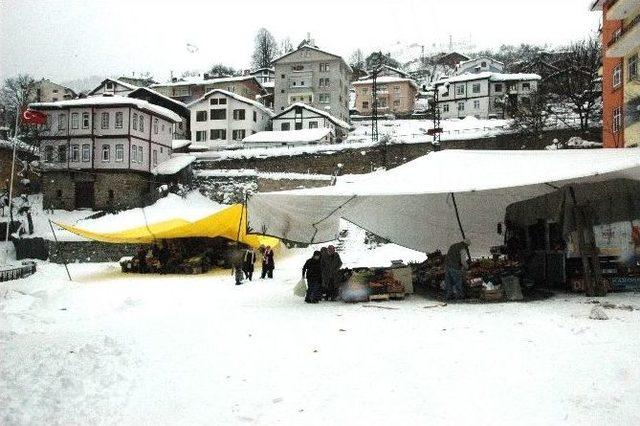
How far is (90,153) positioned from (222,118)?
1581cm

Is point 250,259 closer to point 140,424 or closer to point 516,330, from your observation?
point 516,330

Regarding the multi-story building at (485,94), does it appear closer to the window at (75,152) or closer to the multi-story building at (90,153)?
the multi-story building at (90,153)

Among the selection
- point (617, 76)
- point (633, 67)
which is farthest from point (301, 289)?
point (617, 76)

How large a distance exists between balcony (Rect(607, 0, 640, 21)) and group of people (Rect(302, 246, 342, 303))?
22.9m

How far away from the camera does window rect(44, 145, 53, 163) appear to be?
39.6 metres

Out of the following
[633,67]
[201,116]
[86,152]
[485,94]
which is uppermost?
[485,94]

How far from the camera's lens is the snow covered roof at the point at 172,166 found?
1610 inches

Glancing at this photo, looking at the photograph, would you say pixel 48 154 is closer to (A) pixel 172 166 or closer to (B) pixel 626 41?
(A) pixel 172 166

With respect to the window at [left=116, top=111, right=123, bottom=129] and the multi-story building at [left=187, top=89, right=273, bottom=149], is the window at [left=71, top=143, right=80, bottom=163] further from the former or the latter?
the multi-story building at [left=187, top=89, right=273, bottom=149]

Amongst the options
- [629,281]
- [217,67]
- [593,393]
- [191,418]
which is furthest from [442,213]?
[217,67]

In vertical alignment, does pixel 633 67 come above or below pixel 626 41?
below

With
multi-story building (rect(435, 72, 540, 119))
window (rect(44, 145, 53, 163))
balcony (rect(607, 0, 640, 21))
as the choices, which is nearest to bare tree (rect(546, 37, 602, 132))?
multi-story building (rect(435, 72, 540, 119))

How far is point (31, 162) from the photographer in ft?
131

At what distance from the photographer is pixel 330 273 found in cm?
1154
